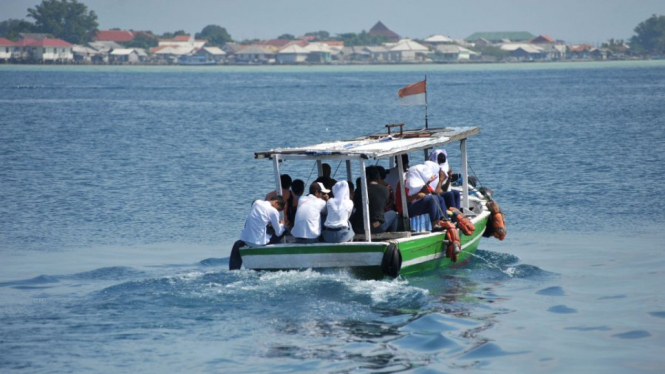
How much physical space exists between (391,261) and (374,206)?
1.39 meters

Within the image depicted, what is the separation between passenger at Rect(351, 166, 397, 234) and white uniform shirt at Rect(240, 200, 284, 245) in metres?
1.50

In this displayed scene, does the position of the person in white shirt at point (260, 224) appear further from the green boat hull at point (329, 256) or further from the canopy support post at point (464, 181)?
the canopy support post at point (464, 181)

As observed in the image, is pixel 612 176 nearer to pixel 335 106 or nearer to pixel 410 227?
pixel 410 227

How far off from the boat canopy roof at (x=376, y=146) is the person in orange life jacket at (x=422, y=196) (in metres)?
0.47

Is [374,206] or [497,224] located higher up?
[374,206]

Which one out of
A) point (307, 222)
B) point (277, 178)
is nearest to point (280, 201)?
point (277, 178)

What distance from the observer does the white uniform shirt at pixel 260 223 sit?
58.2 ft

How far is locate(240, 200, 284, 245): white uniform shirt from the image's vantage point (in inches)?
698

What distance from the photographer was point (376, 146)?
18.8 m

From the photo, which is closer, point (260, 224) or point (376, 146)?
point (260, 224)

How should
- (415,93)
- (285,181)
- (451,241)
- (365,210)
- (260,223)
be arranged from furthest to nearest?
(415,93) < (451,241) < (285,181) < (365,210) < (260,223)

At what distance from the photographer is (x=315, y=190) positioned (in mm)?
18156

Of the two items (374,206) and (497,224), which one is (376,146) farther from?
(497,224)

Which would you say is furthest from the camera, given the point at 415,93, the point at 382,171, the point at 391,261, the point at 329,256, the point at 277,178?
the point at 415,93
